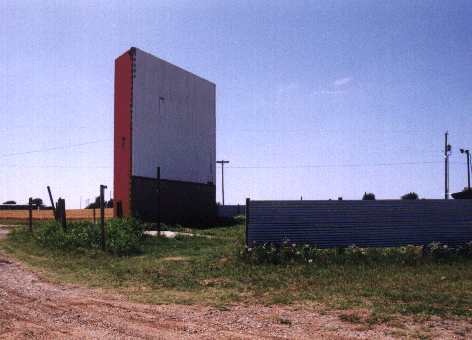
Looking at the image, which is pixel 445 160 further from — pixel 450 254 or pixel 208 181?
pixel 450 254

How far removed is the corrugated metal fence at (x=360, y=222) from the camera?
51.5 feet

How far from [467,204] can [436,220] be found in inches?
57.5

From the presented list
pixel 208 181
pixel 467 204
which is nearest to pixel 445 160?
pixel 208 181

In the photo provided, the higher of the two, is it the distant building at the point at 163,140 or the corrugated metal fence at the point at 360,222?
the distant building at the point at 163,140

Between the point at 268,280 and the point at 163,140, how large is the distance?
22.2 metres

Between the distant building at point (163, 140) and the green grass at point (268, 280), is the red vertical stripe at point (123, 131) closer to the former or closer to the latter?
the distant building at point (163, 140)

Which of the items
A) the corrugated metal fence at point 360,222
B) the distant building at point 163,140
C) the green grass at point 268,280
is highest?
the distant building at point 163,140

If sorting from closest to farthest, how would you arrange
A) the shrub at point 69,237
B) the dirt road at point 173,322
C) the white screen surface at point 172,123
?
the dirt road at point 173,322 < the shrub at point 69,237 < the white screen surface at point 172,123

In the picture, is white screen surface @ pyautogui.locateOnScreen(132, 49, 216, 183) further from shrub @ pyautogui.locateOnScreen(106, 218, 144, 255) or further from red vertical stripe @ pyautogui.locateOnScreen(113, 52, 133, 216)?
shrub @ pyautogui.locateOnScreen(106, 218, 144, 255)

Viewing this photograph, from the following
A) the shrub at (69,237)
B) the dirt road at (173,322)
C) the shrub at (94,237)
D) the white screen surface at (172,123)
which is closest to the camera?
the dirt road at (173,322)

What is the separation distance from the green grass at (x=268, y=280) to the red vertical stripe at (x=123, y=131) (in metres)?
12.9

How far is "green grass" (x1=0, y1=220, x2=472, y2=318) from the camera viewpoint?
884 cm

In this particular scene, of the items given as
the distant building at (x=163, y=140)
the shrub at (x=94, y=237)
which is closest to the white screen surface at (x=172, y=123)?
the distant building at (x=163, y=140)

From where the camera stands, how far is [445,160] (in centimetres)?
5241
